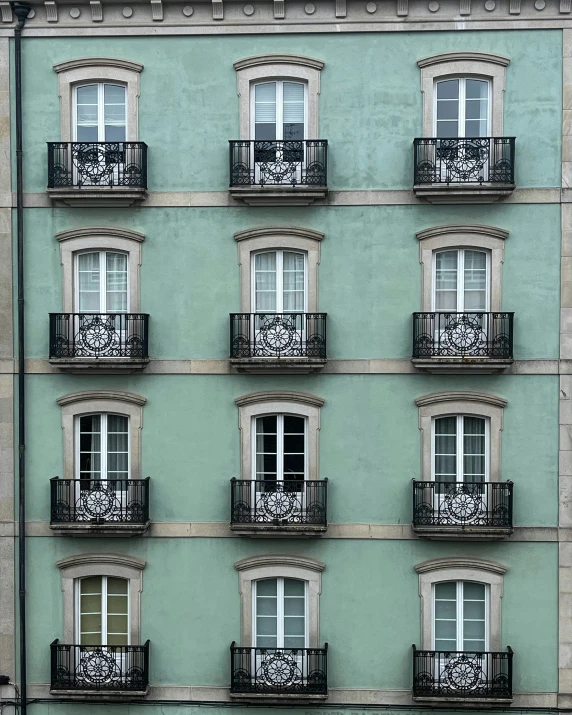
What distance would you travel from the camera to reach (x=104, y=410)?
18.0 meters

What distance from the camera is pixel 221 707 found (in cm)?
1792

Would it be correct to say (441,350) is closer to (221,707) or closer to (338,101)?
(338,101)

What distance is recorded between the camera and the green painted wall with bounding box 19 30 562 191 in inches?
687

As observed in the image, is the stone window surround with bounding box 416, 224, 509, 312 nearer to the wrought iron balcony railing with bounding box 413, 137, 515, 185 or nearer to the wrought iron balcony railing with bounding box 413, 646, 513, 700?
the wrought iron balcony railing with bounding box 413, 137, 515, 185

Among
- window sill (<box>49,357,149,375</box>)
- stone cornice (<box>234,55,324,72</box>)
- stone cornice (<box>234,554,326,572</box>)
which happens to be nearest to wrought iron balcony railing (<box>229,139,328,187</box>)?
stone cornice (<box>234,55,324,72</box>)

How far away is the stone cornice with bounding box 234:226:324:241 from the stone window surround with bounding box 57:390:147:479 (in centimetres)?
426

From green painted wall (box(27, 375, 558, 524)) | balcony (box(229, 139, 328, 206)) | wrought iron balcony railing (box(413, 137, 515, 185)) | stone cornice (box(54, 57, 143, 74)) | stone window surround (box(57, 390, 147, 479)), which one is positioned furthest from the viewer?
stone window surround (box(57, 390, 147, 479))

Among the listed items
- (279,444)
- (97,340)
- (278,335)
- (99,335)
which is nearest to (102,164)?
(99,335)

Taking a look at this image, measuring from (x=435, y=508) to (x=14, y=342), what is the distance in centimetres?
995

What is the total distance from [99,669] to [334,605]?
5.29 metres

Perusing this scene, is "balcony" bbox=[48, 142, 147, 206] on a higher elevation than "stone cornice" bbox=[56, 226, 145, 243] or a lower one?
higher

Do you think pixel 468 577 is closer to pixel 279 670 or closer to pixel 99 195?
pixel 279 670

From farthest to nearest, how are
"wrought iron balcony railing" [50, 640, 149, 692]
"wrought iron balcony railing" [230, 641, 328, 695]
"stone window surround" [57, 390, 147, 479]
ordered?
1. "stone window surround" [57, 390, 147, 479]
2. "wrought iron balcony railing" [50, 640, 149, 692]
3. "wrought iron balcony railing" [230, 641, 328, 695]

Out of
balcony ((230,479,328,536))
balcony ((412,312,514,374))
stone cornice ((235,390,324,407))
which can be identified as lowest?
balcony ((230,479,328,536))
